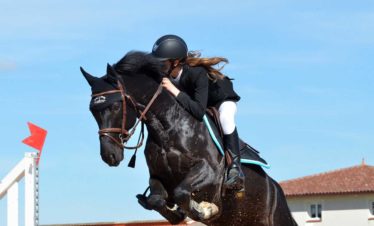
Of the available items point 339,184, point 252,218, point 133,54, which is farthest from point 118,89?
point 339,184

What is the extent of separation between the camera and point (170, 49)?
8.26 m

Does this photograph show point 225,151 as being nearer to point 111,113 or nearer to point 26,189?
point 111,113

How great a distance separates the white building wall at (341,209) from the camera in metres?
62.4

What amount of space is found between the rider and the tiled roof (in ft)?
178

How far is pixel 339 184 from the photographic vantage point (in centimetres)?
6278

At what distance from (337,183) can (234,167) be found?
183 feet

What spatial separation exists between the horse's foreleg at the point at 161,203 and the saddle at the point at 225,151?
0.76 metres

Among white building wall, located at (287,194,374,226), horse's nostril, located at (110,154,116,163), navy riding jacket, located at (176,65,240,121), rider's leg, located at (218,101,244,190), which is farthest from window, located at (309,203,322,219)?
horse's nostril, located at (110,154,116,163)

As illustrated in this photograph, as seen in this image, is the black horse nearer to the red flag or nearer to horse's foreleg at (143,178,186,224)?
horse's foreleg at (143,178,186,224)

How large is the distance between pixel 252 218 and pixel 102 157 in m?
2.17

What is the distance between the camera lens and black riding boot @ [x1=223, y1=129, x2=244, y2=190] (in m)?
8.41

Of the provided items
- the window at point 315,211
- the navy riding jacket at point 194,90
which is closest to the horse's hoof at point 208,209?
the navy riding jacket at point 194,90

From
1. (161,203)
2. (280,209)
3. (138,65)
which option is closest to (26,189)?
(161,203)

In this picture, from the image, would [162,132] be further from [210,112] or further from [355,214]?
[355,214]
